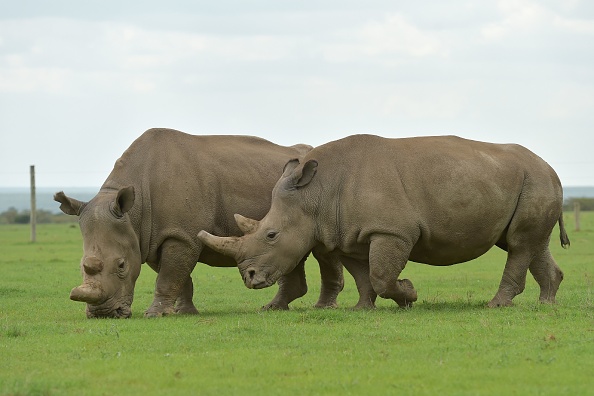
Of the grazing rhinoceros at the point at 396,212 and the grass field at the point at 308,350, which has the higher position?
the grazing rhinoceros at the point at 396,212

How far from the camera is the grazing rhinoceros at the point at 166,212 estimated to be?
13789 mm

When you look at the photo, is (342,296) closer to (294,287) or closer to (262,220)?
(294,287)

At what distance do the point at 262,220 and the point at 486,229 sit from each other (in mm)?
2760

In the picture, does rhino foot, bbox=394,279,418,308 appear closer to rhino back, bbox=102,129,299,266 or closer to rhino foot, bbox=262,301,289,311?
rhino foot, bbox=262,301,289,311

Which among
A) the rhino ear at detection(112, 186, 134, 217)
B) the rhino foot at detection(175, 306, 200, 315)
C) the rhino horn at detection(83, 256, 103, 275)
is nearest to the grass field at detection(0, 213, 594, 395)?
the rhino foot at detection(175, 306, 200, 315)

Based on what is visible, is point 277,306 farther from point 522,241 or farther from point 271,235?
point 522,241

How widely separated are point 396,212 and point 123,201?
3227mm

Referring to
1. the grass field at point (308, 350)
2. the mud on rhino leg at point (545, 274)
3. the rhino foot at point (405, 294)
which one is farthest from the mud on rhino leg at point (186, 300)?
the mud on rhino leg at point (545, 274)

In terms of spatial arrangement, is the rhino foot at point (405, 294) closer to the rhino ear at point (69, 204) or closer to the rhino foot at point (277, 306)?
the rhino foot at point (277, 306)

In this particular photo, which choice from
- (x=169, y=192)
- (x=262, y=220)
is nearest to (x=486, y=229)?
(x=262, y=220)

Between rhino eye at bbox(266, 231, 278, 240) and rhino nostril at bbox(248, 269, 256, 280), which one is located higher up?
rhino eye at bbox(266, 231, 278, 240)

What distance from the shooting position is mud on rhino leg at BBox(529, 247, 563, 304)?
1521 cm

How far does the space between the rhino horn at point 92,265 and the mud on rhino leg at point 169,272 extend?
1.01m

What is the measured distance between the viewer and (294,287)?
617 inches
